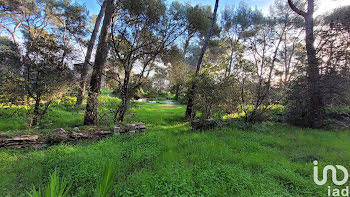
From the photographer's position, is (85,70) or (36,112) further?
(85,70)

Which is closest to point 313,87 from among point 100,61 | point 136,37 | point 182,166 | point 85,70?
point 182,166

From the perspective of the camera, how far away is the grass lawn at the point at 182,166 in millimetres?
1897

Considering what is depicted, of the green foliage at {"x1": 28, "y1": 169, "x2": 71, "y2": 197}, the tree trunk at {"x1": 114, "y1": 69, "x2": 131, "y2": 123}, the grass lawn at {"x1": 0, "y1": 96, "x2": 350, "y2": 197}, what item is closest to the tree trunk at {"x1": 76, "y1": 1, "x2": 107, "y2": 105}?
the tree trunk at {"x1": 114, "y1": 69, "x2": 131, "y2": 123}

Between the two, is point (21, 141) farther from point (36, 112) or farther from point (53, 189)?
point (53, 189)

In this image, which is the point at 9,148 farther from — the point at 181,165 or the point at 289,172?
the point at 289,172

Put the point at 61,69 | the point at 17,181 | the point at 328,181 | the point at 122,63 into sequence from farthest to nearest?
1. the point at 122,63
2. the point at 61,69
3. the point at 328,181
4. the point at 17,181

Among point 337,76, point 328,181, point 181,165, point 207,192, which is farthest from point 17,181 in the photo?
point 337,76

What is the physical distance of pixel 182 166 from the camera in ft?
7.90

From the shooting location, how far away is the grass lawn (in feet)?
6.23

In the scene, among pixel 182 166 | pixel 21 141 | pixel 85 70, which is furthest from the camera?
pixel 85 70

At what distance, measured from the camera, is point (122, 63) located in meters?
4.79

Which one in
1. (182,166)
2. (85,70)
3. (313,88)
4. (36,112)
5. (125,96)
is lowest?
(182,166)

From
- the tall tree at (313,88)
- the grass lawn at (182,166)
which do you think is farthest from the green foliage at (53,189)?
the tall tree at (313,88)

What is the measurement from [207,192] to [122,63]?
4.61 meters
